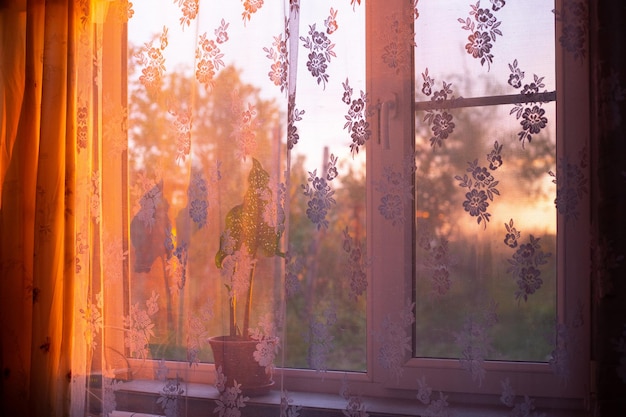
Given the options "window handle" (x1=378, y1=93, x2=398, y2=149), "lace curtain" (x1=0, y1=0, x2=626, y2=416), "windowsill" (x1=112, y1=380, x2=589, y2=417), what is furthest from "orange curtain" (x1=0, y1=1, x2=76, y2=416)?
"window handle" (x1=378, y1=93, x2=398, y2=149)

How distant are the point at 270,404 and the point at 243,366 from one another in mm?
115

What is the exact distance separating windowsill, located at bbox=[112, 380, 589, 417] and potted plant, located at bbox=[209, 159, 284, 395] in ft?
0.18

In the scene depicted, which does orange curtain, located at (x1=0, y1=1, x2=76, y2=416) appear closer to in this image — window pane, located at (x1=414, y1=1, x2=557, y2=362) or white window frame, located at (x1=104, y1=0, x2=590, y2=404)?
white window frame, located at (x1=104, y1=0, x2=590, y2=404)

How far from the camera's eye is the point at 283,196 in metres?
1.53

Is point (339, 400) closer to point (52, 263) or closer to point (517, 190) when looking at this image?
point (517, 190)

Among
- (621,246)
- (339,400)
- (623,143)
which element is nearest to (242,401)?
(339,400)

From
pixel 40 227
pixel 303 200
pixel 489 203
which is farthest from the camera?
pixel 40 227

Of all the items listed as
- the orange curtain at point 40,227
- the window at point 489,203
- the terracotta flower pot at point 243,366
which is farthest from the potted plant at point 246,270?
the orange curtain at point 40,227

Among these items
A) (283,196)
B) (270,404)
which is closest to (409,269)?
(283,196)

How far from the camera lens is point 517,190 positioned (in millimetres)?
1385

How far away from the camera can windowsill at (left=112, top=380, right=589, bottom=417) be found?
139 cm

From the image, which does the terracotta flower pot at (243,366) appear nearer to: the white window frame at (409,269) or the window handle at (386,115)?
the white window frame at (409,269)

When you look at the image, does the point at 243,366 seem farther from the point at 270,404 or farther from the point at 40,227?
the point at 40,227

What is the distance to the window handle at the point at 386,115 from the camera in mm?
1487
